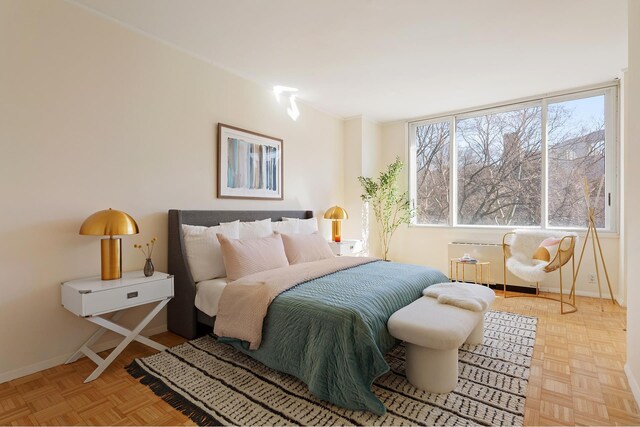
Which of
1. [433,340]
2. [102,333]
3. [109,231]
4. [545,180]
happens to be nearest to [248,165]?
[109,231]

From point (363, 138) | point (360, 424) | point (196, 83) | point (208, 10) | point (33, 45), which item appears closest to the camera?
point (360, 424)

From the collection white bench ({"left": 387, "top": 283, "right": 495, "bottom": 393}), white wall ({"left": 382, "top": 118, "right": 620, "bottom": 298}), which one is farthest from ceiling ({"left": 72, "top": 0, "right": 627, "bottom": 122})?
white bench ({"left": 387, "top": 283, "right": 495, "bottom": 393})

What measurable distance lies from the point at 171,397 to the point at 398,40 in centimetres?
333

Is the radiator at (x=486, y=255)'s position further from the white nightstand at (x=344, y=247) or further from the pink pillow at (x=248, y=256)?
the pink pillow at (x=248, y=256)

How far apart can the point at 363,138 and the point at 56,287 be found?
14.3 feet

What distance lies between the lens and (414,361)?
2062 millimetres

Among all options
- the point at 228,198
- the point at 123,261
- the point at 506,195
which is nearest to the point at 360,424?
the point at 123,261

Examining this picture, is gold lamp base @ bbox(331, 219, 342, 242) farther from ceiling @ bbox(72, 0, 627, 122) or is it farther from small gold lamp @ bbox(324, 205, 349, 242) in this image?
ceiling @ bbox(72, 0, 627, 122)

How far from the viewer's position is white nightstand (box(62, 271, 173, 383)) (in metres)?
2.14

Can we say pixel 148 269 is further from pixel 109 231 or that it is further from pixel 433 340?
pixel 433 340

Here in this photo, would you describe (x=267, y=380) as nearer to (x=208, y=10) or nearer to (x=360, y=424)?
(x=360, y=424)

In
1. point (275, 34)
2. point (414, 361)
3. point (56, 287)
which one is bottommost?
point (414, 361)

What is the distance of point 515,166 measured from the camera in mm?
4727

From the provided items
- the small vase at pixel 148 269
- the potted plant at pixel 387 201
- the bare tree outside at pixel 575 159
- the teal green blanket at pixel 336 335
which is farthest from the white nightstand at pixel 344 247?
the bare tree outside at pixel 575 159
